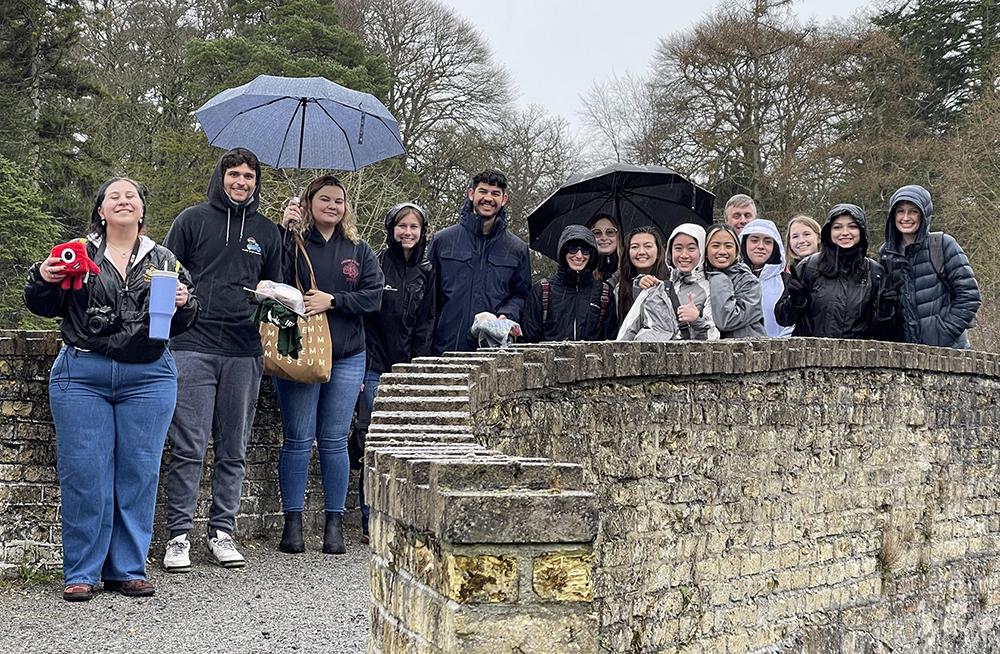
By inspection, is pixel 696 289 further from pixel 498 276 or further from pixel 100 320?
pixel 100 320

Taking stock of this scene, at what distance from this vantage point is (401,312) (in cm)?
859

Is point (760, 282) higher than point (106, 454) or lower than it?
higher

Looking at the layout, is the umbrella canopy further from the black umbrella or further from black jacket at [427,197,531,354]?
the black umbrella

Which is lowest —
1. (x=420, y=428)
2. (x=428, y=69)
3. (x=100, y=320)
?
(x=420, y=428)

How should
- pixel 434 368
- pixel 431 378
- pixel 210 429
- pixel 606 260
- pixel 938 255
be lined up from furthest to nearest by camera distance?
pixel 938 255 → pixel 606 260 → pixel 210 429 → pixel 434 368 → pixel 431 378

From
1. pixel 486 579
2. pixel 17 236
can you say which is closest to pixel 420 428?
pixel 486 579

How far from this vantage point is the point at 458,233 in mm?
8773

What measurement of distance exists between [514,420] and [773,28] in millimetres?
27352

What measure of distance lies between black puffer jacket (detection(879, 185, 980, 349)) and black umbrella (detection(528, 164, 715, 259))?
149 centimetres

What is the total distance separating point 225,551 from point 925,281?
5.76 metres

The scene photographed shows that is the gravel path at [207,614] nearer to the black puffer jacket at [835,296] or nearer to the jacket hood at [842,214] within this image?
the black puffer jacket at [835,296]

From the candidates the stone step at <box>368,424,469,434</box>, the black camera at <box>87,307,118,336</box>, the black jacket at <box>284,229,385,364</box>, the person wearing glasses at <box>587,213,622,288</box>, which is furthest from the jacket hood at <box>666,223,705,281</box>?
the stone step at <box>368,424,469,434</box>

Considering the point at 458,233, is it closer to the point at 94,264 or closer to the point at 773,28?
the point at 94,264

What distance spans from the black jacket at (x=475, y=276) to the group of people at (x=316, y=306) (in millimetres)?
15
